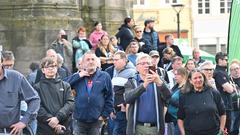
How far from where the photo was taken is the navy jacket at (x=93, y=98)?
41.2 feet

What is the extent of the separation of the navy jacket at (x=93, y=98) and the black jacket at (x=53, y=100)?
91 centimetres

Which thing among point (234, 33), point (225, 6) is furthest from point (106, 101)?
point (225, 6)

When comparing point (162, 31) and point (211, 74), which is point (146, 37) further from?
point (162, 31)

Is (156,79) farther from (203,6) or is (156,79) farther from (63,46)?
(203,6)

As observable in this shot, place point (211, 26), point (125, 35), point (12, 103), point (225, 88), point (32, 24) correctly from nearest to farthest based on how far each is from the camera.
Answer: point (12, 103)
point (225, 88)
point (32, 24)
point (125, 35)
point (211, 26)

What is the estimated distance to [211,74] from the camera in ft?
45.0

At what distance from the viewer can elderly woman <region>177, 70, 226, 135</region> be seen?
1154cm

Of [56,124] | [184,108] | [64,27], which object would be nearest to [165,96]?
[184,108]

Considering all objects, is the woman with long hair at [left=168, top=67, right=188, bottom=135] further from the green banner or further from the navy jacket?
the green banner

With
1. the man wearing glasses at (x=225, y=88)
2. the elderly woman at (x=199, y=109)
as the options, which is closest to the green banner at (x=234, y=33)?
the man wearing glasses at (x=225, y=88)

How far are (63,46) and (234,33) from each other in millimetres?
4177

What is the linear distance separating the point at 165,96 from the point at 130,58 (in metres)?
5.07

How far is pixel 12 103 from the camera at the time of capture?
9.73 m

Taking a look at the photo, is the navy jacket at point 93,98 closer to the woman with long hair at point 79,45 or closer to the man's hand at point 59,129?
the man's hand at point 59,129
